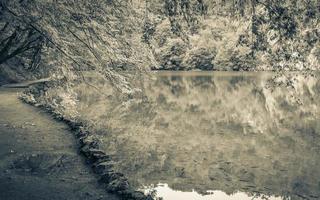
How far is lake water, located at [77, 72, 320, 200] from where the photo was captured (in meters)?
11.8

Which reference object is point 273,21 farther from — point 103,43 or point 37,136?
point 37,136

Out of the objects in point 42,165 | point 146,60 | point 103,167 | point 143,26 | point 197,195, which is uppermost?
point 143,26

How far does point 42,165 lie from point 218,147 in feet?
A: 23.3

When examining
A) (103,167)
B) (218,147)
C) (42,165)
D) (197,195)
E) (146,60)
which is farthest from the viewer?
(218,147)

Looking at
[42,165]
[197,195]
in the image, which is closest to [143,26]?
[197,195]

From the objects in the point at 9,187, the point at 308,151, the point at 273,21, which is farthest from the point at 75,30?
the point at 308,151

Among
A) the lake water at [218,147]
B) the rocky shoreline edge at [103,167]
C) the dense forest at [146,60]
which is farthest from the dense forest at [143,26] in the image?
the rocky shoreline edge at [103,167]

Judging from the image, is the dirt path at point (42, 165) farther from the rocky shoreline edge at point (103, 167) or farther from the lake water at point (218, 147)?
the lake water at point (218, 147)

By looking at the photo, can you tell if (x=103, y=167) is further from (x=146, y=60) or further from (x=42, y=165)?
(x=146, y=60)

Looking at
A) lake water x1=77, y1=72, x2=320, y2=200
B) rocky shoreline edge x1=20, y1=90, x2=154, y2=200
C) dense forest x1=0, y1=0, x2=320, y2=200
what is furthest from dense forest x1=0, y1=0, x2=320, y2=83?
rocky shoreline edge x1=20, y1=90, x2=154, y2=200

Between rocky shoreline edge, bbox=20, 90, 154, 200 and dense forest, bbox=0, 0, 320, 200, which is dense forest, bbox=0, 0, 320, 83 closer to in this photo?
dense forest, bbox=0, 0, 320, 200

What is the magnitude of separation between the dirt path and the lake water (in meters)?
1.42

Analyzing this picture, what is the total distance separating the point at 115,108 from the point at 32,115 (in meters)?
6.86

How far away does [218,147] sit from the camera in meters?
17.3
